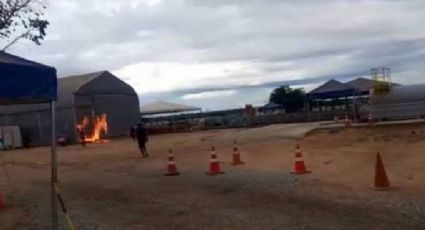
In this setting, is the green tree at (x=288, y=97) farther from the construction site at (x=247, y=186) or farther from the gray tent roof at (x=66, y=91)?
the construction site at (x=247, y=186)

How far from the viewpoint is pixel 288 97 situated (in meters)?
75.8

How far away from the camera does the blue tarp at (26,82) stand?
9805mm

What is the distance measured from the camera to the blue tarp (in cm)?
980

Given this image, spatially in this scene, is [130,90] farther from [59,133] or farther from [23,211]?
[23,211]

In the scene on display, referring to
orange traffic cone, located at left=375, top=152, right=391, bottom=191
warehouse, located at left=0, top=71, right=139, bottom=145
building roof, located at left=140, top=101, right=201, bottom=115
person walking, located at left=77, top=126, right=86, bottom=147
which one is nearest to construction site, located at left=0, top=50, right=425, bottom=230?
orange traffic cone, located at left=375, top=152, right=391, bottom=191

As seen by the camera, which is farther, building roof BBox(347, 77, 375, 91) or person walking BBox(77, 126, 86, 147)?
building roof BBox(347, 77, 375, 91)

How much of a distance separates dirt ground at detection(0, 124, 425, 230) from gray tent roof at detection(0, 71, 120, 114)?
85.6 ft

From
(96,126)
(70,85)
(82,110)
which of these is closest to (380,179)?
(82,110)

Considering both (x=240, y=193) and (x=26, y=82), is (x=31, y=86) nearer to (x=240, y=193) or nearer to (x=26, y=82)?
(x=26, y=82)

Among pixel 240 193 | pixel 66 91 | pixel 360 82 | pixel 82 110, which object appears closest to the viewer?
pixel 240 193

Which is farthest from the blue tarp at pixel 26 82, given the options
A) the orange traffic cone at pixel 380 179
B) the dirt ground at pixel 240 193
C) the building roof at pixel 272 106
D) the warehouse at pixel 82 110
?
the building roof at pixel 272 106

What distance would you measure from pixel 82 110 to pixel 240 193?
40053 millimetres

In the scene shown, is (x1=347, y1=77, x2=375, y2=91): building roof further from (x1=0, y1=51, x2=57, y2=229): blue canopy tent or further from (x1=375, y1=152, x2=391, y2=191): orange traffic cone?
(x1=0, y1=51, x2=57, y2=229): blue canopy tent

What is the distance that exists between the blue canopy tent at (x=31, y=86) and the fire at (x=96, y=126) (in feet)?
135
